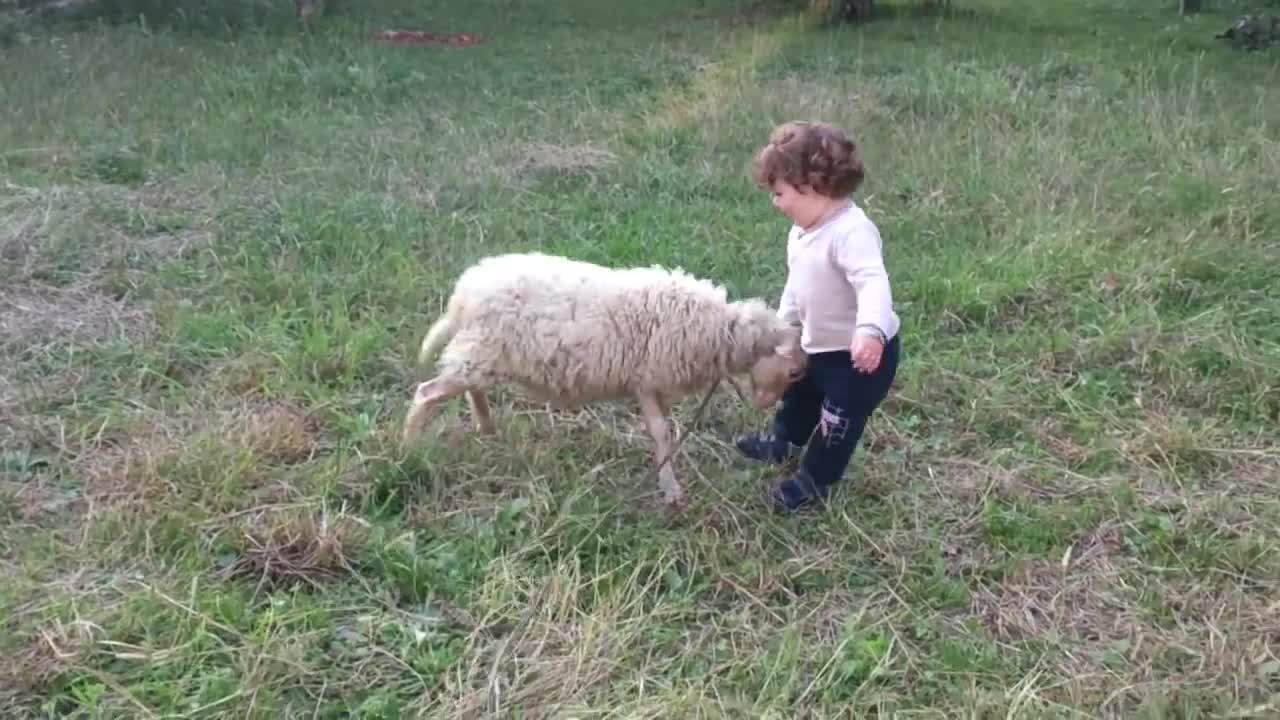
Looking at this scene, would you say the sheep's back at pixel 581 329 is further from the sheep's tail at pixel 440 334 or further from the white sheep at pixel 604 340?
the sheep's tail at pixel 440 334

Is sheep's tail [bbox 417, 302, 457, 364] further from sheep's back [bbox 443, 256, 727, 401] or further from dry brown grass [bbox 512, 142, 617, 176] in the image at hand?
dry brown grass [bbox 512, 142, 617, 176]

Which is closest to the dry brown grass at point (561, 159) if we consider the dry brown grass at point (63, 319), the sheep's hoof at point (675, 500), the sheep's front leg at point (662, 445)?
the dry brown grass at point (63, 319)

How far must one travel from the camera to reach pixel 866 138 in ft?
29.4

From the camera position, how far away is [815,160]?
4.04 m

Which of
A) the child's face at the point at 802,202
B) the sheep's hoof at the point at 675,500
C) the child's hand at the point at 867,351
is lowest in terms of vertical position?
the sheep's hoof at the point at 675,500

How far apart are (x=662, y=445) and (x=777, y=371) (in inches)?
19.5

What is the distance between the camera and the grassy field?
3.40m

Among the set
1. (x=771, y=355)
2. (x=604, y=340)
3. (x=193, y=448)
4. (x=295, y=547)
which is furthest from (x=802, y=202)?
(x=193, y=448)

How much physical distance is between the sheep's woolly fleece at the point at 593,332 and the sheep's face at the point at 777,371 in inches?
1.9

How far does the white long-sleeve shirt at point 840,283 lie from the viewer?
156 inches

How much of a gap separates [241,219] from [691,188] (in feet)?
8.94

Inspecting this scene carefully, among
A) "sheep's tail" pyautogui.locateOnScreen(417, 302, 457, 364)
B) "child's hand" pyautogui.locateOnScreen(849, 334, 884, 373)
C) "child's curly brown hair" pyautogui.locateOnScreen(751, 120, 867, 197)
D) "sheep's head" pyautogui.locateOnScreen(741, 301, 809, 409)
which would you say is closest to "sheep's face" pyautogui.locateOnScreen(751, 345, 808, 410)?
"sheep's head" pyautogui.locateOnScreen(741, 301, 809, 409)

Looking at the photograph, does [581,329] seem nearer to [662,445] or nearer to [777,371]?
[662,445]

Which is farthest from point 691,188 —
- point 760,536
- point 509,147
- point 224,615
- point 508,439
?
point 224,615
